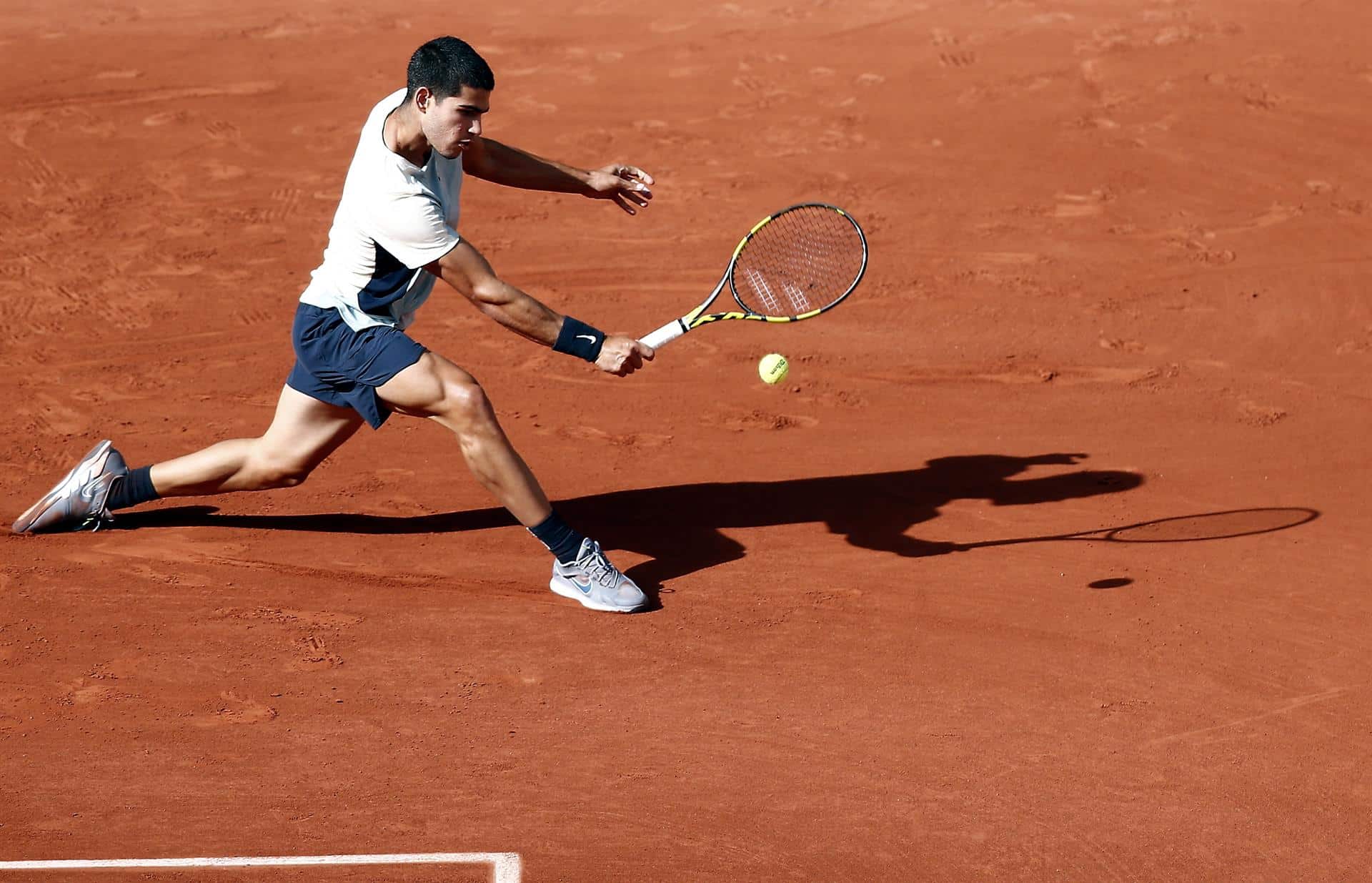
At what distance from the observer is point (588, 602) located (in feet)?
18.6

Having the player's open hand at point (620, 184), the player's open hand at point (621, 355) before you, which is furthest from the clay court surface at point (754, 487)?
the player's open hand at point (620, 184)

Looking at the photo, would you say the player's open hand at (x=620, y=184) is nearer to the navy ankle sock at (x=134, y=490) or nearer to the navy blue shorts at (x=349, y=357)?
the navy blue shorts at (x=349, y=357)

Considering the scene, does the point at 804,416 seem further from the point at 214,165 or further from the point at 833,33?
the point at 833,33

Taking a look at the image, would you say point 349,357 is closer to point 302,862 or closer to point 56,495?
point 56,495

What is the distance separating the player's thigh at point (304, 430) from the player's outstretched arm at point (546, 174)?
3.76ft

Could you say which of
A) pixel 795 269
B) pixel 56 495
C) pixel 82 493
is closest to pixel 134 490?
pixel 82 493

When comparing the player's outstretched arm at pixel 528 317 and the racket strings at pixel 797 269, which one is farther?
the racket strings at pixel 797 269

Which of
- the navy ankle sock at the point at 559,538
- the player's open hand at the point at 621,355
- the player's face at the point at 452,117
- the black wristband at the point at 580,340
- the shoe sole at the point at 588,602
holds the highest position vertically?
the player's face at the point at 452,117

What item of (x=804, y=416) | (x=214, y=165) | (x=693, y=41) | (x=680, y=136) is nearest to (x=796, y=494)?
(x=804, y=416)

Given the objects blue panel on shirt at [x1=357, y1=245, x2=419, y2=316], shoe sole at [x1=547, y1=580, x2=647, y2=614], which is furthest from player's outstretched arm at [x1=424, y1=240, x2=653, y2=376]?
shoe sole at [x1=547, y1=580, x2=647, y2=614]

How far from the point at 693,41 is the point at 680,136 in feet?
6.53

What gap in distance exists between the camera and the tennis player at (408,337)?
5.17 meters

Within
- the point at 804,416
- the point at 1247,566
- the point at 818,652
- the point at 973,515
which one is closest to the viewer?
the point at 818,652

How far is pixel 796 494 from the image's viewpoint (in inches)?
260
